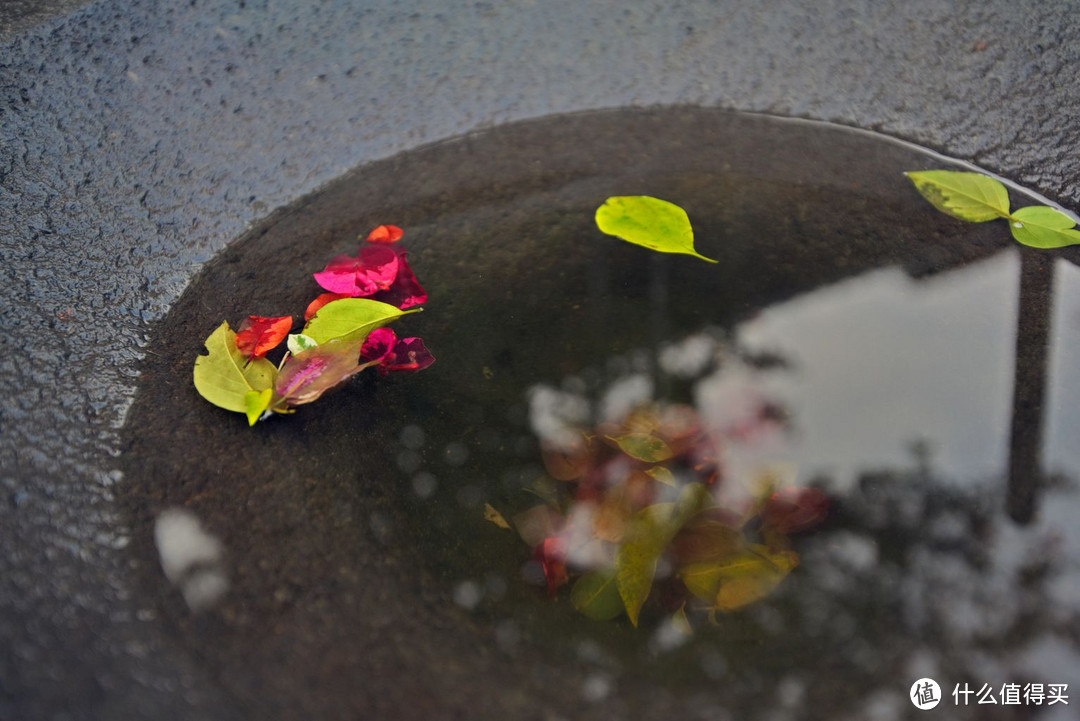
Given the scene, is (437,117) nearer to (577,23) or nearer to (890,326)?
(577,23)

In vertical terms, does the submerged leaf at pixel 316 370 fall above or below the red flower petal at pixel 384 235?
below

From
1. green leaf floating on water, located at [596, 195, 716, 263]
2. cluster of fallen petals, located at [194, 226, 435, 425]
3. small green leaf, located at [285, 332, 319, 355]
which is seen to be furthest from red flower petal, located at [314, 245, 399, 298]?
green leaf floating on water, located at [596, 195, 716, 263]

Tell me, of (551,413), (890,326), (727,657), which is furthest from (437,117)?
(727,657)

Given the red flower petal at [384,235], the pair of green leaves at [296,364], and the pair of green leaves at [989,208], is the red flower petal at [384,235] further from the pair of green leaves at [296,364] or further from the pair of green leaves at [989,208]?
the pair of green leaves at [989,208]

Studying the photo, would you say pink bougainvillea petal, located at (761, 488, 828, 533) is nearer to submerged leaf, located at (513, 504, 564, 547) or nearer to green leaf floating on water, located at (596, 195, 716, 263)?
submerged leaf, located at (513, 504, 564, 547)

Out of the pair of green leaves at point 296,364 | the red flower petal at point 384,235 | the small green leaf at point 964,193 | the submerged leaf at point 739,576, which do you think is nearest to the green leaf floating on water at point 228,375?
the pair of green leaves at point 296,364

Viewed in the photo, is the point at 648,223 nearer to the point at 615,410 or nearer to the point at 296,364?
the point at 615,410
